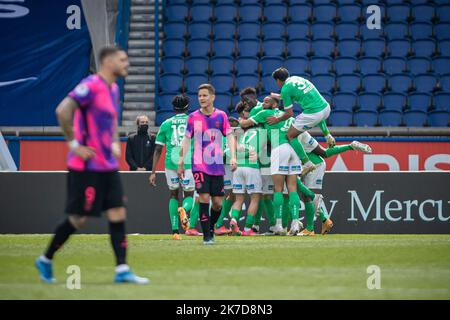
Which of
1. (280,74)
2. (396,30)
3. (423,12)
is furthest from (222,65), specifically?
(280,74)

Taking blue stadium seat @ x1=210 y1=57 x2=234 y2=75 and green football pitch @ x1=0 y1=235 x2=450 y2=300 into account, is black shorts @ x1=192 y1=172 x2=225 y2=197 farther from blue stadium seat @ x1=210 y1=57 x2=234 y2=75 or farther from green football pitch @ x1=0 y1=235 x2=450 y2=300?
blue stadium seat @ x1=210 y1=57 x2=234 y2=75

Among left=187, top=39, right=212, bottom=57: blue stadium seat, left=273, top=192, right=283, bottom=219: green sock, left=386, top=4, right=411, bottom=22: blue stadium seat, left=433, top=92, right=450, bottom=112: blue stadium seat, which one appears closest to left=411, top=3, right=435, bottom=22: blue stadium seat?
left=386, top=4, right=411, bottom=22: blue stadium seat

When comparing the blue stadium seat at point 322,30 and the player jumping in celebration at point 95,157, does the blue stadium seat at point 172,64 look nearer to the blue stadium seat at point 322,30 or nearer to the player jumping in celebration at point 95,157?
the blue stadium seat at point 322,30

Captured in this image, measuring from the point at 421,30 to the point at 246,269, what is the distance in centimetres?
1574

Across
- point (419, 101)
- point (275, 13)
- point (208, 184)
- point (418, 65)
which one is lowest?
point (208, 184)

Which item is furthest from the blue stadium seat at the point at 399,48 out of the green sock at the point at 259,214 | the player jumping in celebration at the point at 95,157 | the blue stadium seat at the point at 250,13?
the player jumping in celebration at the point at 95,157

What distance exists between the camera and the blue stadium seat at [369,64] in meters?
23.5

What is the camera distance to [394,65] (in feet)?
77.6

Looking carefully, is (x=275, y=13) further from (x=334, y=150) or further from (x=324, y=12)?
(x=334, y=150)

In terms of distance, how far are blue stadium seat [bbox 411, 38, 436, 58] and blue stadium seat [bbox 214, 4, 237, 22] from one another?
4.28 meters

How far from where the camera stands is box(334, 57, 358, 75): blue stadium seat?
2333 cm

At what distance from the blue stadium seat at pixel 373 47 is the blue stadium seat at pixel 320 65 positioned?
3.40 feet

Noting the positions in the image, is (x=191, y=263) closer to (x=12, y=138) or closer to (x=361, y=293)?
(x=361, y=293)

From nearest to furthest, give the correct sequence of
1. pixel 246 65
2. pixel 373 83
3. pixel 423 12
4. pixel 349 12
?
pixel 373 83, pixel 246 65, pixel 349 12, pixel 423 12
